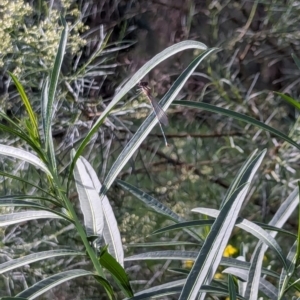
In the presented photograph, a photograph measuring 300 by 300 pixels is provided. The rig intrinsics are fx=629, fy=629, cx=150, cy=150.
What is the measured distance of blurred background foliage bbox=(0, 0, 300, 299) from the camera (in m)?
1.60

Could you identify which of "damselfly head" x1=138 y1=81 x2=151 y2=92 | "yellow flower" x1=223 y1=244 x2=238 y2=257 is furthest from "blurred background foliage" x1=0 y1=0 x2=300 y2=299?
"damselfly head" x1=138 y1=81 x2=151 y2=92

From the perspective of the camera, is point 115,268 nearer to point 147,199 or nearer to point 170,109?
point 147,199

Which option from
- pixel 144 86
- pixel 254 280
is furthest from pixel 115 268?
pixel 144 86

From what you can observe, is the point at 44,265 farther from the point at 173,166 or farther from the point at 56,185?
the point at 56,185

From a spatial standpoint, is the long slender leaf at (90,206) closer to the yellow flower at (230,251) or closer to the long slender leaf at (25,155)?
the long slender leaf at (25,155)

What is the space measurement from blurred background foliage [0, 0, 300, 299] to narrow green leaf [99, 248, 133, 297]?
0.76m

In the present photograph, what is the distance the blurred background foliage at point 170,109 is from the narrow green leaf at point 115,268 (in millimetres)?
759

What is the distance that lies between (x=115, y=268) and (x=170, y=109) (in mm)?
1182

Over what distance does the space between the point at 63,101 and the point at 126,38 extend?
339 mm

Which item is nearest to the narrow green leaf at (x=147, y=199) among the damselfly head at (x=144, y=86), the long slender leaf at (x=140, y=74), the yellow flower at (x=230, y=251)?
the long slender leaf at (x=140, y=74)

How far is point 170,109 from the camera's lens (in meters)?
1.85

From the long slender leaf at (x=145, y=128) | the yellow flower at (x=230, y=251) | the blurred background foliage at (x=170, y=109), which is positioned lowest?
the yellow flower at (x=230, y=251)

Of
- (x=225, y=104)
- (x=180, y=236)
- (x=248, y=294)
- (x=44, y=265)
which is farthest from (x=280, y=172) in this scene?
(x=248, y=294)

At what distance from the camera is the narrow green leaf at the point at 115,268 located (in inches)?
26.6
